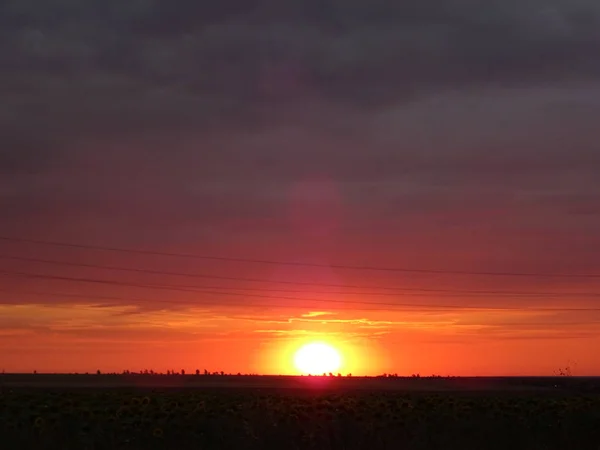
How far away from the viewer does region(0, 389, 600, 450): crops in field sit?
80.9ft

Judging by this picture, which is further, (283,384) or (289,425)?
(283,384)

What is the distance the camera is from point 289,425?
26297 millimetres

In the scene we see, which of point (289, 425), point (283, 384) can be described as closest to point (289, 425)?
point (289, 425)

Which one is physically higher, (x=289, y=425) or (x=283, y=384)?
(x=283, y=384)

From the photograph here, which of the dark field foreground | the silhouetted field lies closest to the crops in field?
the dark field foreground

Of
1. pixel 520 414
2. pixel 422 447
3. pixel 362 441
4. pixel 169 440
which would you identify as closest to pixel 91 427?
pixel 169 440

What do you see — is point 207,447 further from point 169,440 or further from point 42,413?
point 42,413

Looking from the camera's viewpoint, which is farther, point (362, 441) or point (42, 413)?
point (42, 413)

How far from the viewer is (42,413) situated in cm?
2750

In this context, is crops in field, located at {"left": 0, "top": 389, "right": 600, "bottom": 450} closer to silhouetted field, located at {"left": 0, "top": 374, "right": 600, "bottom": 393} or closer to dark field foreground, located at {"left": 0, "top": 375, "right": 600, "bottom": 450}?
Answer: dark field foreground, located at {"left": 0, "top": 375, "right": 600, "bottom": 450}

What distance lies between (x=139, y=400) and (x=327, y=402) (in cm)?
605

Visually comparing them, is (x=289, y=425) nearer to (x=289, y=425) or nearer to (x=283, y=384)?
(x=289, y=425)

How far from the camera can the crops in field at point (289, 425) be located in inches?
971

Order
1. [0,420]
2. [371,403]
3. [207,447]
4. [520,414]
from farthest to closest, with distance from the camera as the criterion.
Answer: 1. [371,403]
2. [520,414]
3. [0,420]
4. [207,447]
